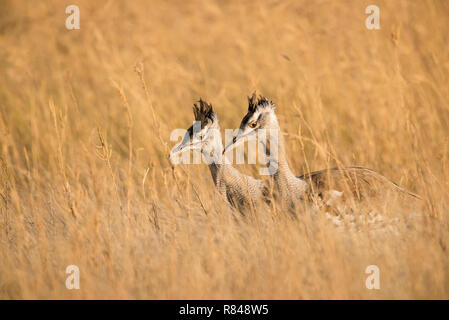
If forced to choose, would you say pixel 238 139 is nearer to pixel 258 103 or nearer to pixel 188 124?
pixel 258 103

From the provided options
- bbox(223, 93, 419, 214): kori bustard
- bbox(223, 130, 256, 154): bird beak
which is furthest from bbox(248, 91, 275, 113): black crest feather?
bbox(223, 130, 256, 154): bird beak

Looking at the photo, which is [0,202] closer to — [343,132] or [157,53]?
[157,53]

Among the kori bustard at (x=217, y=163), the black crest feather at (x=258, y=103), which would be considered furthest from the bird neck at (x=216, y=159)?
the black crest feather at (x=258, y=103)

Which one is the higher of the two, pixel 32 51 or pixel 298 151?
pixel 32 51

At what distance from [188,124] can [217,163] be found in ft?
6.60

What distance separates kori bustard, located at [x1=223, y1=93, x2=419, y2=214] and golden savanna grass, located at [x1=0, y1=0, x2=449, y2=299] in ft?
0.89

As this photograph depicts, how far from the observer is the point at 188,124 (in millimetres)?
7016

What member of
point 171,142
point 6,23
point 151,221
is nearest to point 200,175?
point 151,221

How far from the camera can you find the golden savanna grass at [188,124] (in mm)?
3719

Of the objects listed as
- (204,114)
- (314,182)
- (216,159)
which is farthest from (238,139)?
(314,182)

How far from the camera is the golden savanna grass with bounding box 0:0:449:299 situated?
372cm

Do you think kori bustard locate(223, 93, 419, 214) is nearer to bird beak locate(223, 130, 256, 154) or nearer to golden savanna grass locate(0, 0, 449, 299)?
bird beak locate(223, 130, 256, 154)

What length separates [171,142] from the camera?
6336mm
